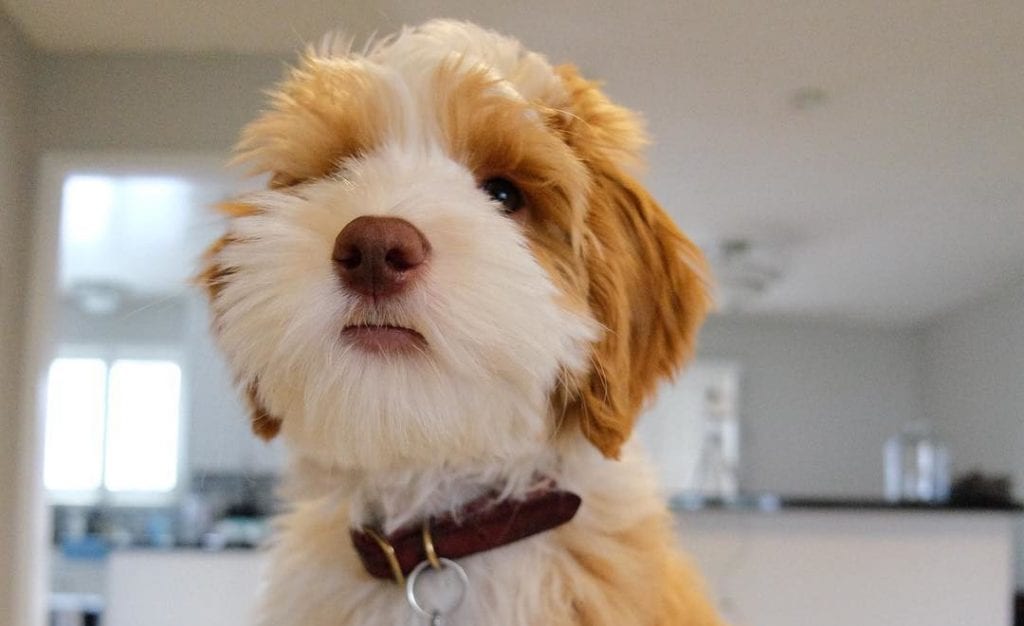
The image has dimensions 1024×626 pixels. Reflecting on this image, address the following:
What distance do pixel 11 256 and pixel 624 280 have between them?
5.54 feet

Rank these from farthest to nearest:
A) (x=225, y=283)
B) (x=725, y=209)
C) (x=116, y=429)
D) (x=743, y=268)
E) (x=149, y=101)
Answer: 1. (x=116, y=429)
2. (x=743, y=268)
3. (x=725, y=209)
4. (x=149, y=101)
5. (x=225, y=283)

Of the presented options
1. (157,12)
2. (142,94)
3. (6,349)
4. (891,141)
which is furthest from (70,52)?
(891,141)

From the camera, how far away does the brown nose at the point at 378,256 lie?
Answer: 2.20 feet

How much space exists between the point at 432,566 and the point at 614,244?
0.35m

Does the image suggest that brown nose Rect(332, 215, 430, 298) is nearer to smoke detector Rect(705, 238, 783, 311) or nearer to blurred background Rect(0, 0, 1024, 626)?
blurred background Rect(0, 0, 1024, 626)

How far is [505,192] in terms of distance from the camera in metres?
0.84

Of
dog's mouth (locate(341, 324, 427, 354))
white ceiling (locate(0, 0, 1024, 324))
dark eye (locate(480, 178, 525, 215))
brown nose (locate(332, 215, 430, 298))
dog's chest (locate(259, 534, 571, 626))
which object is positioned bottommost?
dog's chest (locate(259, 534, 571, 626))

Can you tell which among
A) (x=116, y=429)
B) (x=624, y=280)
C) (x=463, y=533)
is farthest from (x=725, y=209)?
(x=116, y=429)

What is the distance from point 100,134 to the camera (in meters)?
2.23

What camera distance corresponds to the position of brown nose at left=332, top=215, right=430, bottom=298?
0.67m

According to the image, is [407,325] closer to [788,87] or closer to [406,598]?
[406,598]

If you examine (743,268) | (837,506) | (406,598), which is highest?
(743,268)

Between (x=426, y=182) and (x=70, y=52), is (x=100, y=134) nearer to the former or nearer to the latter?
(x=70, y=52)

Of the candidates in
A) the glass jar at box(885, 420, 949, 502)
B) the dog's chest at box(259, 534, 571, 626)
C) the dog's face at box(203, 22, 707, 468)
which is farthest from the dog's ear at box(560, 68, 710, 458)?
the glass jar at box(885, 420, 949, 502)
